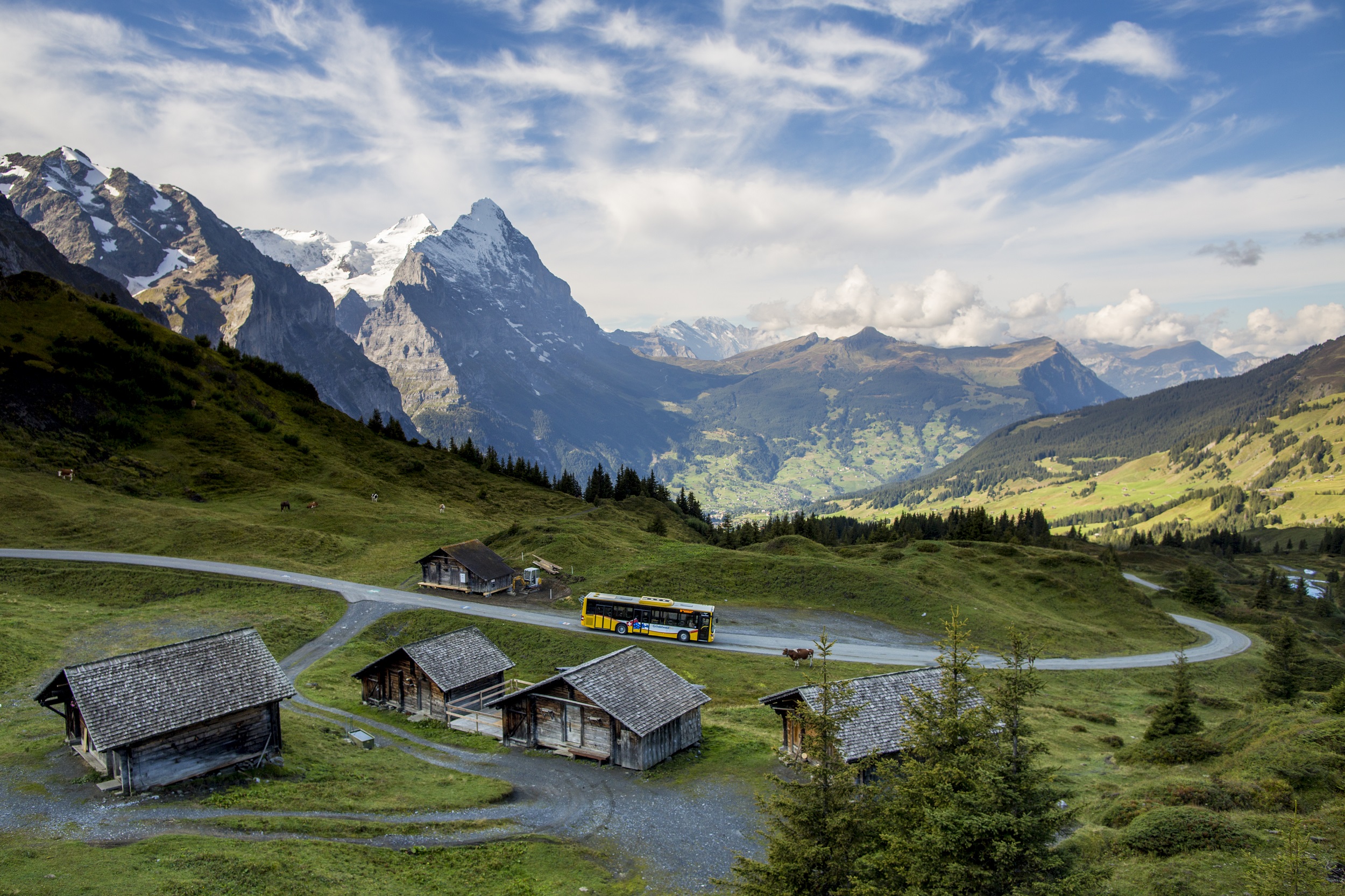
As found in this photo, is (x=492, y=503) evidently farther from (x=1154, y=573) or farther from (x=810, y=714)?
(x=1154, y=573)

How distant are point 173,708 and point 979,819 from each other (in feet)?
105

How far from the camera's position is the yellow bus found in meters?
60.6

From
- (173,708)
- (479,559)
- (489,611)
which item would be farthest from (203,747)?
(479,559)

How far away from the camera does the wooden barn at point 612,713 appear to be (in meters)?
36.2

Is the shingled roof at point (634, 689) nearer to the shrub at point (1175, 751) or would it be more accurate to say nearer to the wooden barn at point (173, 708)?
the wooden barn at point (173, 708)

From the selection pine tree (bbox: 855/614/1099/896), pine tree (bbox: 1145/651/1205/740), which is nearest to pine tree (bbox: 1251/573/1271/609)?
pine tree (bbox: 1145/651/1205/740)

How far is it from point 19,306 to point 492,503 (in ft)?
261

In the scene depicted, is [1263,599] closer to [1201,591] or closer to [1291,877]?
[1201,591]

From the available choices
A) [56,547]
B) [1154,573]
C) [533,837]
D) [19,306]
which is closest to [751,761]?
[533,837]

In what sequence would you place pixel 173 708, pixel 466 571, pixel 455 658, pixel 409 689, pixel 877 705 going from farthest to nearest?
pixel 466 571 → pixel 455 658 → pixel 409 689 → pixel 877 705 → pixel 173 708

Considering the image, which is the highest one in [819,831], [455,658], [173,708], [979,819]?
[979,819]

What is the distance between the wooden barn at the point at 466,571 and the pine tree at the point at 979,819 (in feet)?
192

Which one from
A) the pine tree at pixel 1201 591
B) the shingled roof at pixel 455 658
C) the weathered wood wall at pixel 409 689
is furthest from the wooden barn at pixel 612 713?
the pine tree at pixel 1201 591

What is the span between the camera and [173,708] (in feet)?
96.8
